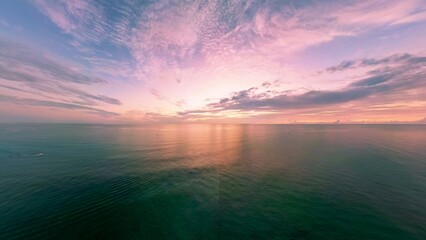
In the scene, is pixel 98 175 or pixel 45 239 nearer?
pixel 45 239

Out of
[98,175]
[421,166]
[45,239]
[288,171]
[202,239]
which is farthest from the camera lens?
[421,166]

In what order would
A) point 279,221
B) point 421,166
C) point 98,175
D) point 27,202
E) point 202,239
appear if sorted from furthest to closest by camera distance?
point 421,166 → point 98,175 → point 27,202 → point 279,221 → point 202,239

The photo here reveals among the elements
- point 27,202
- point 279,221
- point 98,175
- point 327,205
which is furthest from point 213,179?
point 27,202

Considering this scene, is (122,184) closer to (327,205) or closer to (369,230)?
(327,205)

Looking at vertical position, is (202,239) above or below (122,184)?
below

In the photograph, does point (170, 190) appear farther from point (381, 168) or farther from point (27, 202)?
point (381, 168)

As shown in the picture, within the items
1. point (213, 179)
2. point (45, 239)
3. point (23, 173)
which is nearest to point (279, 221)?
point (213, 179)

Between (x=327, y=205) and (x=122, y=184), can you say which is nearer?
(x=327, y=205)

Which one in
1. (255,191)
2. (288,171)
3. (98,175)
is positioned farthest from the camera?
(288,171)

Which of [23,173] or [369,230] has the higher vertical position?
[23,173]
